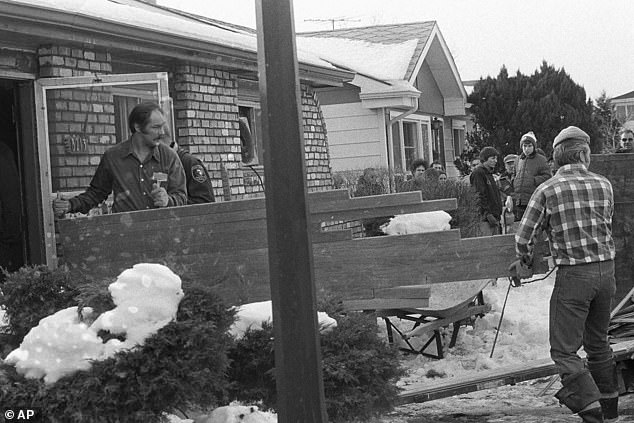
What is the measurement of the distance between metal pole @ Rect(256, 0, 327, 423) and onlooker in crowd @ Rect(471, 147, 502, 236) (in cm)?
1017

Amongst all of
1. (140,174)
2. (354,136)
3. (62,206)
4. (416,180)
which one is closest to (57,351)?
(140,174)

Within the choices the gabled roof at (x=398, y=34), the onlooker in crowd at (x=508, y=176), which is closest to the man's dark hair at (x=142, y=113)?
the onlooker in crowd at (x=508, y=176)

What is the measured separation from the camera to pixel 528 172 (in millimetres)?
13070

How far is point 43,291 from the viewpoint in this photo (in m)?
5.14

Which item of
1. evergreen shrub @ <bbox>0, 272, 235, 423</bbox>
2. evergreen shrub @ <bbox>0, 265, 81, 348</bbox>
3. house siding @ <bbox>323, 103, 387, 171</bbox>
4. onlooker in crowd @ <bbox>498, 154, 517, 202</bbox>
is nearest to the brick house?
evergreen shrub @ <bbox>0, 265, 81, 348</bbox>

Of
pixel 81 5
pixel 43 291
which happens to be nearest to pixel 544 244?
pixel 43 291

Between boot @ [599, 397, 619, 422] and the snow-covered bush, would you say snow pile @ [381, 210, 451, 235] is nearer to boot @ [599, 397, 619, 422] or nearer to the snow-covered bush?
boot @ [599, 397, 619, 422]

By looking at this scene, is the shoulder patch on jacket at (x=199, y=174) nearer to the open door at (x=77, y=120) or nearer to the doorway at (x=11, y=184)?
the open door at (x=77, y=120)

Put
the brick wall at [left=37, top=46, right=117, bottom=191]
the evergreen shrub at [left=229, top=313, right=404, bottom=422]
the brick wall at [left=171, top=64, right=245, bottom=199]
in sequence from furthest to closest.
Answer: the brick wall at [left=171, top=64, right=245, bottom=199], the brick wall at [left=37, top=46, right=117, bottom=191], the evergreen shrub at [left=229, top=313, right=404, bottom=422]

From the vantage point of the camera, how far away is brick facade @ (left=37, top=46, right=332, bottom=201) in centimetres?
826

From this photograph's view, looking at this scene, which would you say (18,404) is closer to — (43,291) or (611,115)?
(43,291)

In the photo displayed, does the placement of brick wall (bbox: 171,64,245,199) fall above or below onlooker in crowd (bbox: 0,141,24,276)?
above

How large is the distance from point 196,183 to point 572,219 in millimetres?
2575

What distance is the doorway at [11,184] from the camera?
812 cm
